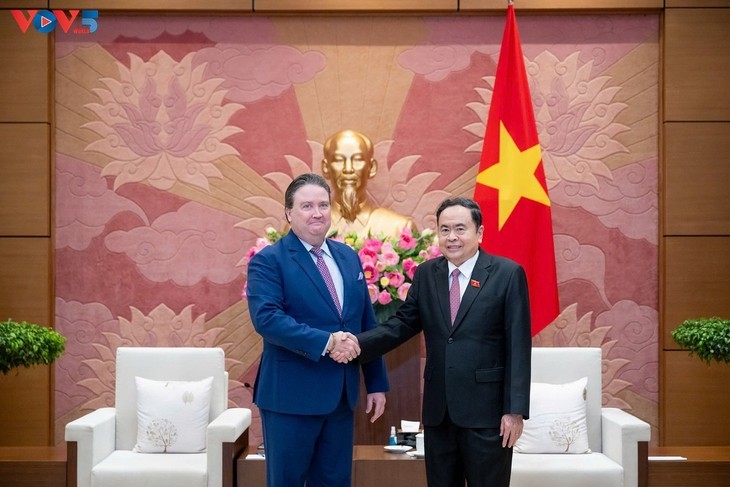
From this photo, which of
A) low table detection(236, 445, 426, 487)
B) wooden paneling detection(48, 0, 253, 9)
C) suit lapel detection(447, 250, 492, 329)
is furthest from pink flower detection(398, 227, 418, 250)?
wooden paneling detection(48, 0, 253, 9)

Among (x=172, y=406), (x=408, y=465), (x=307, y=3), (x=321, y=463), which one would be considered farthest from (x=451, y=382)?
(x=307, y=3)

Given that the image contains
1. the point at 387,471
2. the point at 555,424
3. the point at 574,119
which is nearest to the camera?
the point at 387,471

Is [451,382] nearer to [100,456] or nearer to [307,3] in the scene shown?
[100,456]

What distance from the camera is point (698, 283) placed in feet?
17.2

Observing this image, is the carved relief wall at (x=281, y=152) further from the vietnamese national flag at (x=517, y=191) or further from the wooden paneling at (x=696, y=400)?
the vietnamese national flag at (x=517, y=191)

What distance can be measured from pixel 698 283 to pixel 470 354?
2.78 meters

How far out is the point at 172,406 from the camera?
Result: 441 cm

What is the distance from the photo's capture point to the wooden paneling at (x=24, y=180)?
5254mm

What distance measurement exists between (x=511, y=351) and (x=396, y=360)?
5.03 ft

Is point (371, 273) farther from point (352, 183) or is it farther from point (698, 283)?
point (698, 283)

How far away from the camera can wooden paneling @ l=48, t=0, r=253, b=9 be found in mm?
5289

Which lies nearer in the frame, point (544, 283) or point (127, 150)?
point (544, 283)

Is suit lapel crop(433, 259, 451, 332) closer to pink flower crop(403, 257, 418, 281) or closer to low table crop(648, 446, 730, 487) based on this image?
pink flower crop(403, 257, 418, 281)

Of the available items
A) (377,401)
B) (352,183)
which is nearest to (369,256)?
(352,183)
